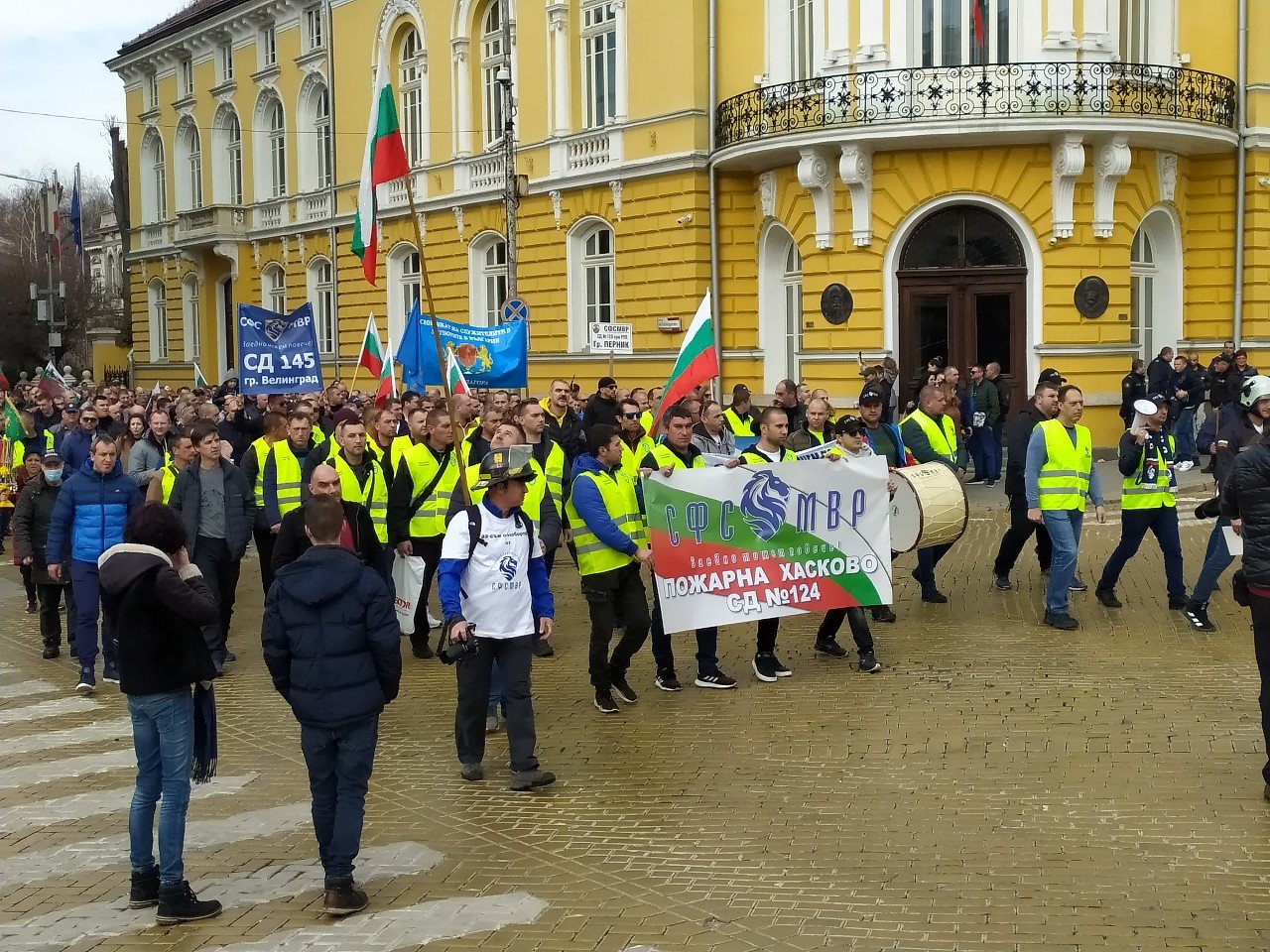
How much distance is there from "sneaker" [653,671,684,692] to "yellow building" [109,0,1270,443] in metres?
15.6

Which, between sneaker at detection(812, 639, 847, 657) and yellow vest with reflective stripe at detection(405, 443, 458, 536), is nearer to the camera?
sneaker at detection(812, 639, 847, 657)

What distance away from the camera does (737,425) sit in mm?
15156

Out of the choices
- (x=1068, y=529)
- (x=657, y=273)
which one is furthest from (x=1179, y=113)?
(x=1068, y=529)

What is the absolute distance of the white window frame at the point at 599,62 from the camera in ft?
99.0

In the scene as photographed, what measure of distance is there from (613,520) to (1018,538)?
16.2 ft

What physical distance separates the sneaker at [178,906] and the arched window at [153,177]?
47.7 metres

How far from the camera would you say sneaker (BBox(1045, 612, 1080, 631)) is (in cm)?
1181

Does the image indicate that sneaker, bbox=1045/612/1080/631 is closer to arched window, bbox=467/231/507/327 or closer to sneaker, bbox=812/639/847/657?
sneaker, bbox=812/639/847/657

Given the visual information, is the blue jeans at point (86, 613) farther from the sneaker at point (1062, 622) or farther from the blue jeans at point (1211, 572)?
the blue jeans at point (1211, 572)

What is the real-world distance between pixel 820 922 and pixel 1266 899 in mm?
1832

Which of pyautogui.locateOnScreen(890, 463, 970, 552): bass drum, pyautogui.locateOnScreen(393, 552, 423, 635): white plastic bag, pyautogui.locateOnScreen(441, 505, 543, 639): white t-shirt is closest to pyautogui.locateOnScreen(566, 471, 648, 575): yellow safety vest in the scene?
pyautogui.locateOnScreen(441, 505, 543, 639): white t-shirt

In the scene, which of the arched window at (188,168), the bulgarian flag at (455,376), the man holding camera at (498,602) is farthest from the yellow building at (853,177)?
the man holding camera at (498,602)

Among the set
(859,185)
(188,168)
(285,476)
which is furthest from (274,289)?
(285,476)

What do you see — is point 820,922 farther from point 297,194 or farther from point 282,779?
point 297,194
